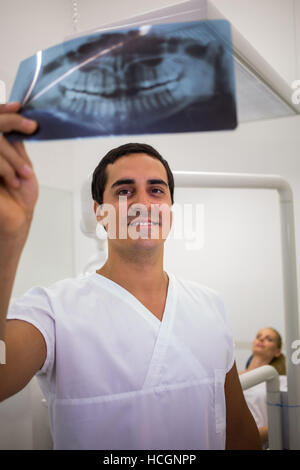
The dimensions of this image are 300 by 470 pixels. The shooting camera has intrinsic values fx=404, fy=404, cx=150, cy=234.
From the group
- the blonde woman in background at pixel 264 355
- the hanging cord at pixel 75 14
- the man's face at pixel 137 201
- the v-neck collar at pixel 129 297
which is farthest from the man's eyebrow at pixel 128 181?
the blonde woman in background at pixel 264 355

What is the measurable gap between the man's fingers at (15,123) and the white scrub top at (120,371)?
23 cm

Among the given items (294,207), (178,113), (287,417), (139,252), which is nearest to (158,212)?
(139,252)

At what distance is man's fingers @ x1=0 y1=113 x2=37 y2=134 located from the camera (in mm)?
277

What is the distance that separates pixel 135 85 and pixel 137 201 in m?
0.18

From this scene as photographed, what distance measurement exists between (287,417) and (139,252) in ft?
1.65

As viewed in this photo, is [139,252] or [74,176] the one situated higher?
[74,176]

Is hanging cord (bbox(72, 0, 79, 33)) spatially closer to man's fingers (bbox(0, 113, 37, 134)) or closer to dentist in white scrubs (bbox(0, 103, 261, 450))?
dentist in white scrubs (bbox(0, 103, 261, 450))

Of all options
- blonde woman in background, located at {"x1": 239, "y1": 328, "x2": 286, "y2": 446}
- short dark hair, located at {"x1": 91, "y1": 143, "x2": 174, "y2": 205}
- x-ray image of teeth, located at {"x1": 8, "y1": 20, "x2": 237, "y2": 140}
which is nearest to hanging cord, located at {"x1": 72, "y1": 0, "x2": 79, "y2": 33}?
short dark hair, located at {"x1": 91, "y1": 143, "x2": 174, "y2": 205}

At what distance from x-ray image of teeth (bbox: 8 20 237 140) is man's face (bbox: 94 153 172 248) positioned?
17 centimetres

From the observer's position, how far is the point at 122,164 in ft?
1.59

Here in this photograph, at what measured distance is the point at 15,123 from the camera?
277mm

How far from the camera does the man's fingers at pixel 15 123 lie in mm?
277

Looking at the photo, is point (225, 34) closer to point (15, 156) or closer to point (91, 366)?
point (15, 156)

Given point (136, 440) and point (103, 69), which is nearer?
point (103, 69)
